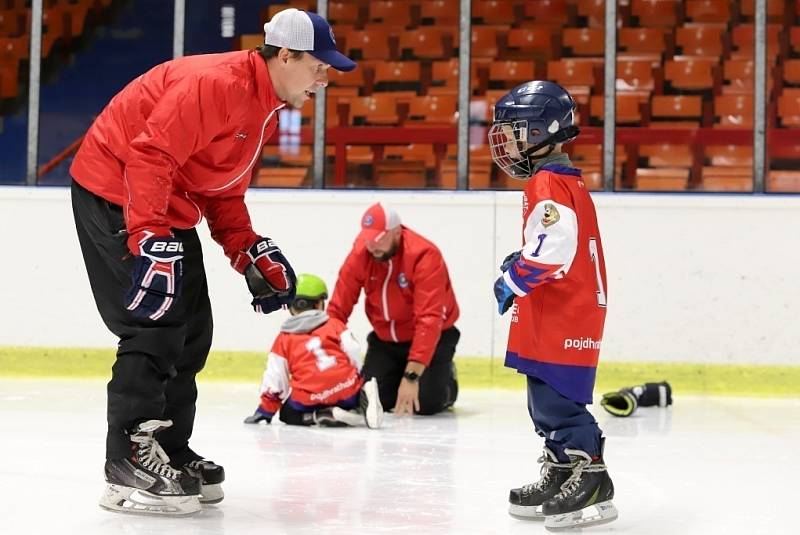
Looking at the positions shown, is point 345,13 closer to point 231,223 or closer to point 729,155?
point 729,155

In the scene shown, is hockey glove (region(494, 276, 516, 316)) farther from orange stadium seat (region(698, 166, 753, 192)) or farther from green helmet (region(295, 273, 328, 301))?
orange stadium seat (region(698, 166, 753, 192))

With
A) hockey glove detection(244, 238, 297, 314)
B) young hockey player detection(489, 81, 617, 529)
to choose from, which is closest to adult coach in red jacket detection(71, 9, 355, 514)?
hockey glove detection(244, 238, 297, 314)

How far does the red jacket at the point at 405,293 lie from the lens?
5.12m

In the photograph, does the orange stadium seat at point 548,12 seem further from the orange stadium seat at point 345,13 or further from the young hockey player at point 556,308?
the young hockey player at point 556,308

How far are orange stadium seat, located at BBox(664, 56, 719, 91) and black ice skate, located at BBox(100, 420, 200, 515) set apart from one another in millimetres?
5491

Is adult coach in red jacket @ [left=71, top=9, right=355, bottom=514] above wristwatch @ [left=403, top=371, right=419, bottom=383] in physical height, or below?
above

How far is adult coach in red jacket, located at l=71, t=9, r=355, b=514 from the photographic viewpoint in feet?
8.96

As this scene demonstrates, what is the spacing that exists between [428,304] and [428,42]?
9.88 feet

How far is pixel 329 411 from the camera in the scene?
4.78 m

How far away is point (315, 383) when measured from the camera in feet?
15.6

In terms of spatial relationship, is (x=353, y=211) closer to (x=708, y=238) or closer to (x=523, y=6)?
(x=708, y=238)

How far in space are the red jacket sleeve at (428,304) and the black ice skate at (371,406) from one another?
34 centimetres

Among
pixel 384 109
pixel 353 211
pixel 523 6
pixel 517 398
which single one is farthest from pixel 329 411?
pixel 523 6

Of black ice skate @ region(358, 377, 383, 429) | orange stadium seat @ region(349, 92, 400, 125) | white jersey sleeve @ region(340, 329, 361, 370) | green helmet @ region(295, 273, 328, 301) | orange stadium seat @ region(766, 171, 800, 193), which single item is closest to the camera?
black ice skate @ region(358, 377, 383, 429)
